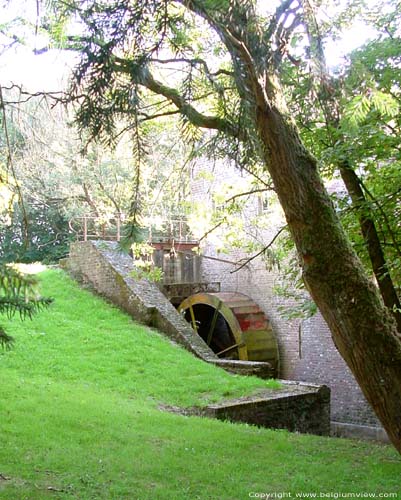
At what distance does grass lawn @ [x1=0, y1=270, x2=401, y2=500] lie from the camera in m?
5.46

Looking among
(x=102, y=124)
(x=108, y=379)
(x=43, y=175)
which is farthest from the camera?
(x=43, y=175)

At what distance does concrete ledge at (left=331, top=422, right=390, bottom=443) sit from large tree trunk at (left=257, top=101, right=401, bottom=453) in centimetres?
1004

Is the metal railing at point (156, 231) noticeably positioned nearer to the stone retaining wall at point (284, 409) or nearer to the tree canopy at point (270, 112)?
the stone retaining wall at point (284, 409)

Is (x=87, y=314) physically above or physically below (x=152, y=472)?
above

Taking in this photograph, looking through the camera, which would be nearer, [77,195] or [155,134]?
[155,134]

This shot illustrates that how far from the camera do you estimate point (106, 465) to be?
5938 mm

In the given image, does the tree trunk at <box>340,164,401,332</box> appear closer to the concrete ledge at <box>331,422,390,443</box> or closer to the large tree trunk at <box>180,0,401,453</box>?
the large tree trunk at <box>180,0,401,453</box>

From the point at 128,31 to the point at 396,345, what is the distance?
253 cm

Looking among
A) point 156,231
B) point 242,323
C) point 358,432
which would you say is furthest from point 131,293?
point 358,432

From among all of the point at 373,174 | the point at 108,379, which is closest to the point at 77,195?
the point at 108,379

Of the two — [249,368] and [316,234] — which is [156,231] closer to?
[249,368]

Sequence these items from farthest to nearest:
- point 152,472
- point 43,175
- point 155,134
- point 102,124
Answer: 1. point 43,175
2. point 155,134
3. point 152,472
4. point 102,124

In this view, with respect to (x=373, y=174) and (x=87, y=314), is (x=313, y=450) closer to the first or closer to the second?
(x=373, y=174)

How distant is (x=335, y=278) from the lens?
361 cm
